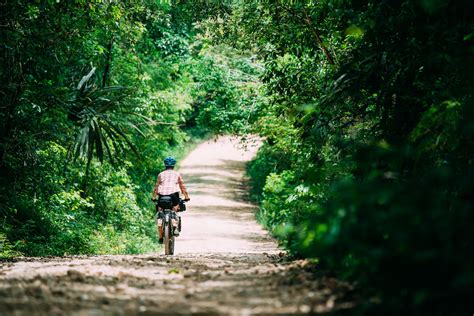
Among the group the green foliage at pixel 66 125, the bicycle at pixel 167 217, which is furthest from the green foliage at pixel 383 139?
the green foliage at pixel 66 125

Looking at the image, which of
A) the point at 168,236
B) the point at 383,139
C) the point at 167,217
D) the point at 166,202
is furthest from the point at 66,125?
the point at 383,139

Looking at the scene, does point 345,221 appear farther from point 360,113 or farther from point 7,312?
point 360,113

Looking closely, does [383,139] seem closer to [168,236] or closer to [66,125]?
[168,236]

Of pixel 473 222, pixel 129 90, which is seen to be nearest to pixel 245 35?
pixel 129 90

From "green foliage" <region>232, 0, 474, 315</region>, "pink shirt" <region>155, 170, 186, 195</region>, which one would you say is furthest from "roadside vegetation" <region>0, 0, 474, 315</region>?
"pink shirt" <region>155, 170, 186, 195</region>

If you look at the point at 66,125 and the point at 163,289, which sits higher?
the point at 66,125

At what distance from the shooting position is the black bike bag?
495 inches

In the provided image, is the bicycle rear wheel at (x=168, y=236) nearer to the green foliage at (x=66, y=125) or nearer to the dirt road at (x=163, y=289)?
the green foliage at (x=66, y=125)

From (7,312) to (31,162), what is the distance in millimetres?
8416

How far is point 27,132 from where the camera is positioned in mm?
12688

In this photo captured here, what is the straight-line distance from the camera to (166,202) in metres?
12.6

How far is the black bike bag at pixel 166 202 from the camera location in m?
12.6

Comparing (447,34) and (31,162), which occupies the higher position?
(447,34)

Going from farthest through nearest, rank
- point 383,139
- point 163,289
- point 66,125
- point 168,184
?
point 66,125, point 168,184, point 383,139, point 163,289
